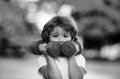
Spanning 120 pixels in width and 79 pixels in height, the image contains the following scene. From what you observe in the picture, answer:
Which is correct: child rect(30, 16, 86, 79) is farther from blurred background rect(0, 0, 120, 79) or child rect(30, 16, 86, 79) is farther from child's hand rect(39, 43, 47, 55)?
blurred background rect(0, 0, 120, 79)

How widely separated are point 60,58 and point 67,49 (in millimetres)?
131

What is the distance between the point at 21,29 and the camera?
14.1 m

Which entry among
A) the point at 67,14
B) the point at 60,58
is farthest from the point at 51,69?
the point at 67,14

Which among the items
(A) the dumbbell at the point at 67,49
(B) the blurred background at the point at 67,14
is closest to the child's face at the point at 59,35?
(A) the dumbbell at the point at 67,49

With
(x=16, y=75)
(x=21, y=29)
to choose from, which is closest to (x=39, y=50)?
(x=16, y=75)

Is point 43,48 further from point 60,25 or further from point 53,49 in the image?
point 60,25

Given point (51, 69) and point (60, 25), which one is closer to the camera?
point (51, 69)

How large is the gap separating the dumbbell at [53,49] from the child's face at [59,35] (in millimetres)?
95

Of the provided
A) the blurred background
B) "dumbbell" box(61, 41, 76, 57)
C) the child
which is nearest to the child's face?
the child

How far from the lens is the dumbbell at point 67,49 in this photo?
164 inches

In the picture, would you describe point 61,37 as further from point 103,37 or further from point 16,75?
point 103,37

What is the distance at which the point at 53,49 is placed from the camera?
4.14 metres

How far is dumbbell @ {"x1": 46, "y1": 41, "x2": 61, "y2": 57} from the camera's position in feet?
13.6

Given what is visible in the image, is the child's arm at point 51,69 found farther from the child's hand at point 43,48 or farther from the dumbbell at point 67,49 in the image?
the dumbbell at point 67,49
